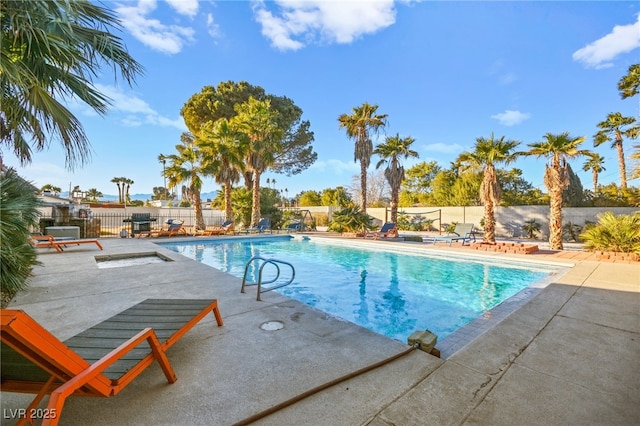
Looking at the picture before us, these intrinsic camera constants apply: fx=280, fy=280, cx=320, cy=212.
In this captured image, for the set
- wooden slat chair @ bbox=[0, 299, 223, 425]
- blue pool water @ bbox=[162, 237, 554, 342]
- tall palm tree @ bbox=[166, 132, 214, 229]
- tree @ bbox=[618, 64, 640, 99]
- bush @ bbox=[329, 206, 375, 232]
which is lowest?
blue pool water @ bbox=[162, 237, 554, 342]

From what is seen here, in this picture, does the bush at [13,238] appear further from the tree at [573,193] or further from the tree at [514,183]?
the tree at [514,183]

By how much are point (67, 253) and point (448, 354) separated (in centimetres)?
1034

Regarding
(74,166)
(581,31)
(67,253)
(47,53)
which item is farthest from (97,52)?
(581,31)

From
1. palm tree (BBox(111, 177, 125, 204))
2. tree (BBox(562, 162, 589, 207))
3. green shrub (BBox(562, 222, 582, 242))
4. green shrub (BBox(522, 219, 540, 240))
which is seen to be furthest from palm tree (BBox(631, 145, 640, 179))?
palm tree (BBox(111, 177, 125, 204))

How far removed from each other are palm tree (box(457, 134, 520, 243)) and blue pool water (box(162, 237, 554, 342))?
11.1 feet

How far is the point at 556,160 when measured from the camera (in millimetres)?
10203

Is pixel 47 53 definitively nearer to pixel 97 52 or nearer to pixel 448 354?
pixel 97 52

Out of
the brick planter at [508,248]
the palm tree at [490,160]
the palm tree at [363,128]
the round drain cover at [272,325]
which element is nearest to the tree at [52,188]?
the palm tree at [363,128]

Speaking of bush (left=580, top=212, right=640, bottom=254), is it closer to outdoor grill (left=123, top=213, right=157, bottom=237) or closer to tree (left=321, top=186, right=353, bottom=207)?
outdoor grill (left=123, top=213, right=157, bottom=237)

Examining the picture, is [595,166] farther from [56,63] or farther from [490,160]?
[56,63]

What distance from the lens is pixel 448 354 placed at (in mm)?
2771

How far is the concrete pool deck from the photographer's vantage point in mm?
1861

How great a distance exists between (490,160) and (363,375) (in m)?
11.6

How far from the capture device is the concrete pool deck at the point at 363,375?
1.86 meters
